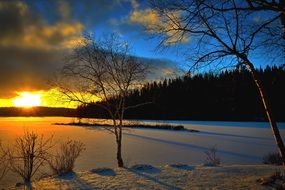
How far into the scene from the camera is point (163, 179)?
30.2ft

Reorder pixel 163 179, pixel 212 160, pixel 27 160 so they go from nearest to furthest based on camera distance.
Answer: pixel 163 179, pixel 27 160, pixel 212 160

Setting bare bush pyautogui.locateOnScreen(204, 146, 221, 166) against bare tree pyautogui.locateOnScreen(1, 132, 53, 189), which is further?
bare bush pyautogui.locateOnScreen(204, 146, 221, 166)

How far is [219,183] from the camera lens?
8.51 m

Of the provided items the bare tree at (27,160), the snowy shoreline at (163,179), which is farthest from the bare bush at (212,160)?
the bare tree at (27,160)

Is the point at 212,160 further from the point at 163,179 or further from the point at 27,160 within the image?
the point at 27,160

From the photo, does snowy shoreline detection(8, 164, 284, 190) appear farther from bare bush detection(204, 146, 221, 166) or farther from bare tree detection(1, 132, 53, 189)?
bare bush detection(204, 146, 221, 166)

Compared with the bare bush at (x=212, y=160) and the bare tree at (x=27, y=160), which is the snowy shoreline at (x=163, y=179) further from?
the bare bush at (x=212, y=160)

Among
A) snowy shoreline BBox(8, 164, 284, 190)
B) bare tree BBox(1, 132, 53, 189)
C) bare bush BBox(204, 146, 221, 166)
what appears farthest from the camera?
bare bush BBox(204, 146, 221, 166)

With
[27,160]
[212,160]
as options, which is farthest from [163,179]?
[212,160]

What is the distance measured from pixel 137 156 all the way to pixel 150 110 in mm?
71492

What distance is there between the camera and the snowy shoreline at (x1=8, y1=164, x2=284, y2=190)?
844cm

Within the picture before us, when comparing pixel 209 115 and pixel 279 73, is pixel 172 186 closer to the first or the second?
pixel 279 73

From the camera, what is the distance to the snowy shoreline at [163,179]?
8438 mm

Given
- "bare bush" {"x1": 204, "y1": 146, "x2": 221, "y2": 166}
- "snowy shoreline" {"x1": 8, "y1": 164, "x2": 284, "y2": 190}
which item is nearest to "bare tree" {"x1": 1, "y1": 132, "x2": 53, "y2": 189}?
"snowy shoreline" {"x1": 8, "y1": 164, "x2": 284, "y2": 190}
